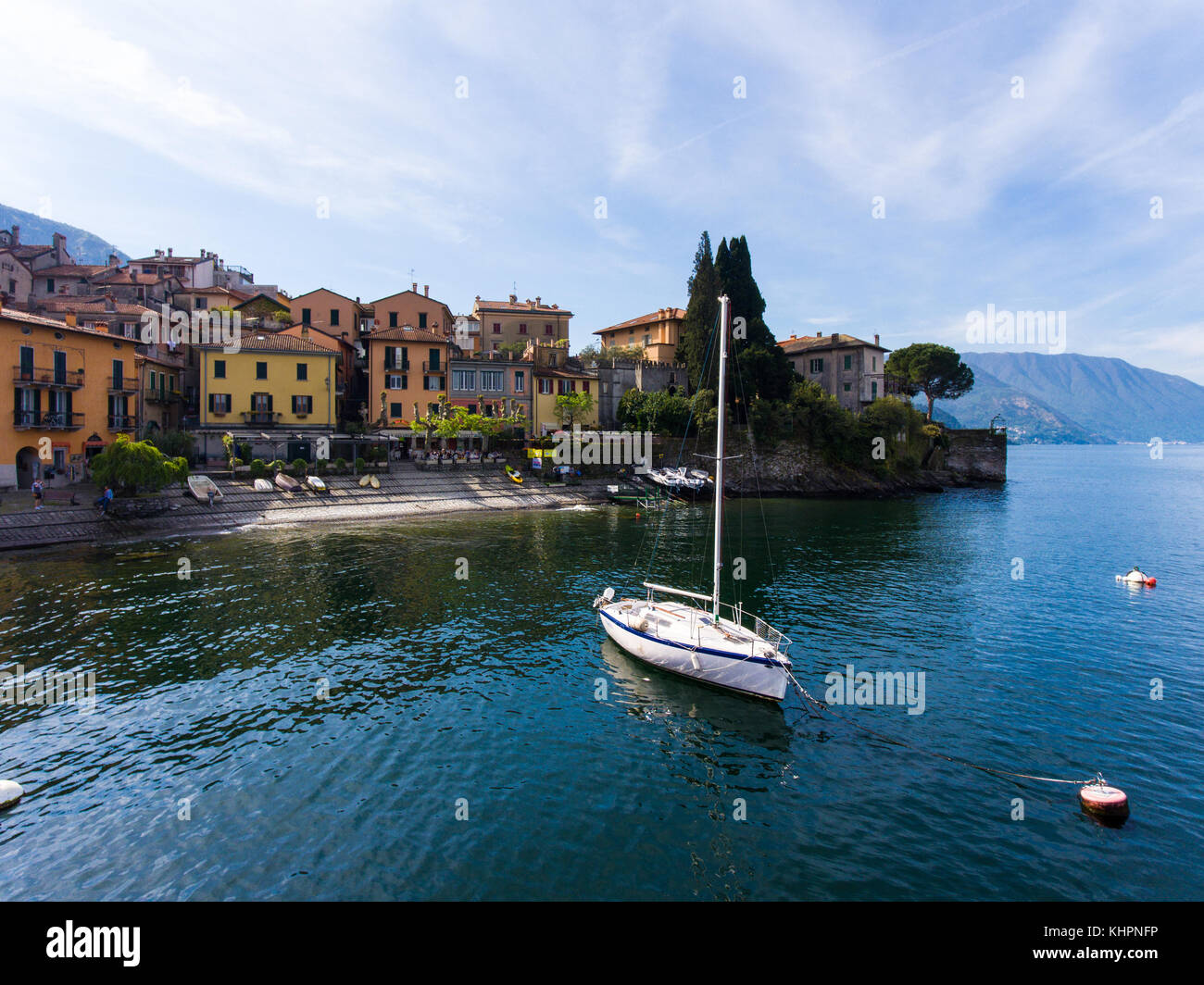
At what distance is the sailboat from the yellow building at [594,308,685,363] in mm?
72947

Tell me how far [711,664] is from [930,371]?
356ft

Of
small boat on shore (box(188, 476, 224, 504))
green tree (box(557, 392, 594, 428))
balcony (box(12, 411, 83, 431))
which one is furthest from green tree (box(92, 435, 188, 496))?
green tree (box(557, 392, 594, 428))

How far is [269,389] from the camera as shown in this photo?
226ft

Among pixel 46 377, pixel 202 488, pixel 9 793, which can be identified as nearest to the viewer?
pixel 9 793

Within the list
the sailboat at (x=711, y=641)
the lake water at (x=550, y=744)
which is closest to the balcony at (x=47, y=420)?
the lake water at (x=550, y=744)

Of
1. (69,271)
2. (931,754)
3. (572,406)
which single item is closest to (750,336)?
(572,406)

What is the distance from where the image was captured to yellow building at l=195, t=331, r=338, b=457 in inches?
2635

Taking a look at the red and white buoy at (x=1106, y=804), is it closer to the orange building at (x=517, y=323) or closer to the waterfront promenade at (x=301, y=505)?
the waterfront promenade at (x=301, y=505)

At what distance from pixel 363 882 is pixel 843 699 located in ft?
51.9

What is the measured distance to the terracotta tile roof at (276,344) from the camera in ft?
223

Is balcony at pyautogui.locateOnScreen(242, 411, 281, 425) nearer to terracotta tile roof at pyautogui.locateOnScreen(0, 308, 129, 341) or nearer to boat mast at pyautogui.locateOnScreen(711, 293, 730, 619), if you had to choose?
terracotta tile roof at pyautogui.locateOnScreen(0, 308, 129, 341)

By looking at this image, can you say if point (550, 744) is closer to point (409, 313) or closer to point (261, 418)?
point (261, 418)
